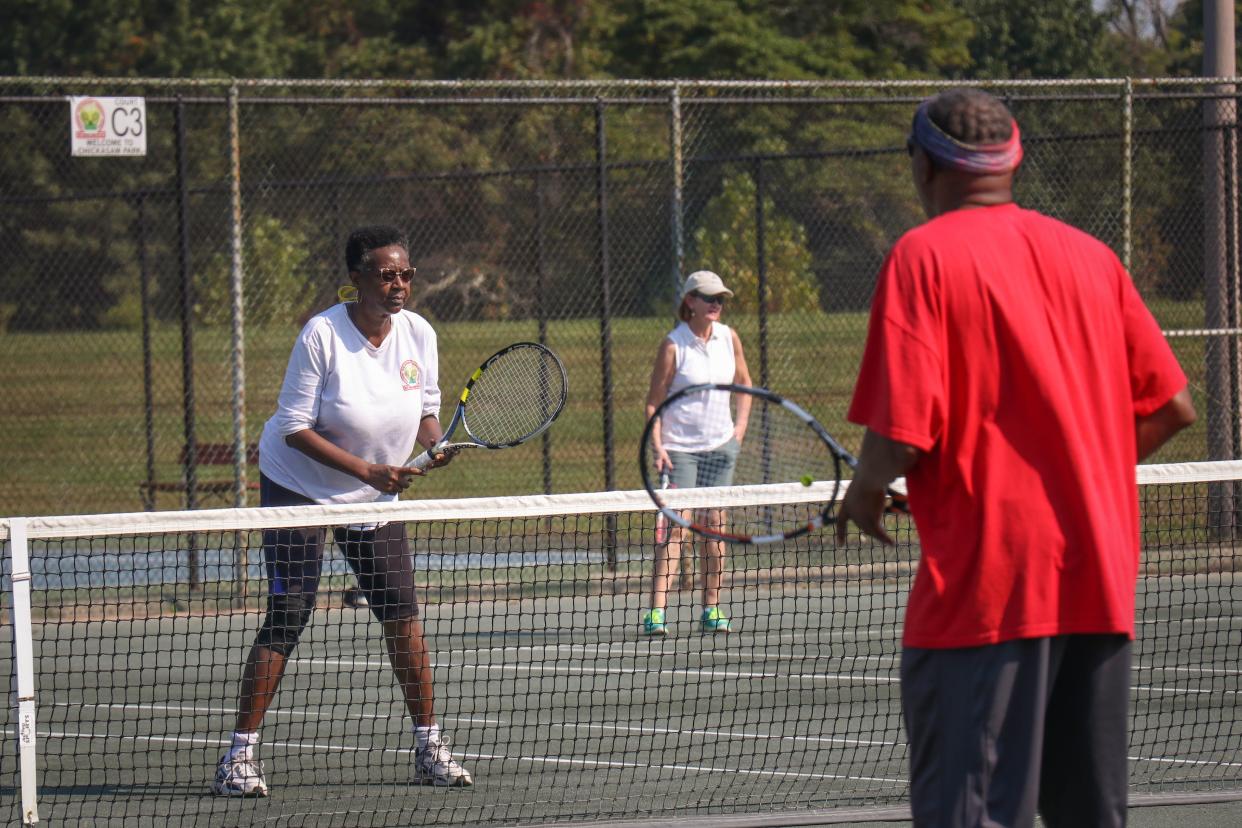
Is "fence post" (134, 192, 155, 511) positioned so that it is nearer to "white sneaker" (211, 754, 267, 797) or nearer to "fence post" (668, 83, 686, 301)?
"fence post" (668, 83, 686, 301)

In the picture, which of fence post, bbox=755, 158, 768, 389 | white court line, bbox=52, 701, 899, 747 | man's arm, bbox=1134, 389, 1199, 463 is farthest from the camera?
fence post, bbox=755, 158, 768, 389

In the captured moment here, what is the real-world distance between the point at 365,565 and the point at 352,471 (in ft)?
1.16

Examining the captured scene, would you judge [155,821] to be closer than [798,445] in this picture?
No

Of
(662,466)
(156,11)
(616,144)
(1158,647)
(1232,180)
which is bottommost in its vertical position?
(1158,647)

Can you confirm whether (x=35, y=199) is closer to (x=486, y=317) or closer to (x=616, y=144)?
(x=486, y=317)

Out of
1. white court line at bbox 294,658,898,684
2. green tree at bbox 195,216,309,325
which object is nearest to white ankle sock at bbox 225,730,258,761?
white court line at bbox 294,658,898,684

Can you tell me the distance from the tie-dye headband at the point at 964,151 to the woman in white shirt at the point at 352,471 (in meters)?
2.65

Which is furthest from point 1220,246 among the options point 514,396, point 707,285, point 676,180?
point 514,396

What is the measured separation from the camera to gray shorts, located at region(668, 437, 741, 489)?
8.10m

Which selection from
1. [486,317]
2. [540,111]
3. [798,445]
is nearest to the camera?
[798,445]

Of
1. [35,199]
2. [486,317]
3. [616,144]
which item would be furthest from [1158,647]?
[616,144]

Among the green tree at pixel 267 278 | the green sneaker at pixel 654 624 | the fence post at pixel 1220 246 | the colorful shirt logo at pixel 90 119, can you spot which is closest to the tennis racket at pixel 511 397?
the green sneaker at pixel 654 624

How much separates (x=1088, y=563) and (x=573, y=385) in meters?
16.7

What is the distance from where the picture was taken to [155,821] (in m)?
5.09
